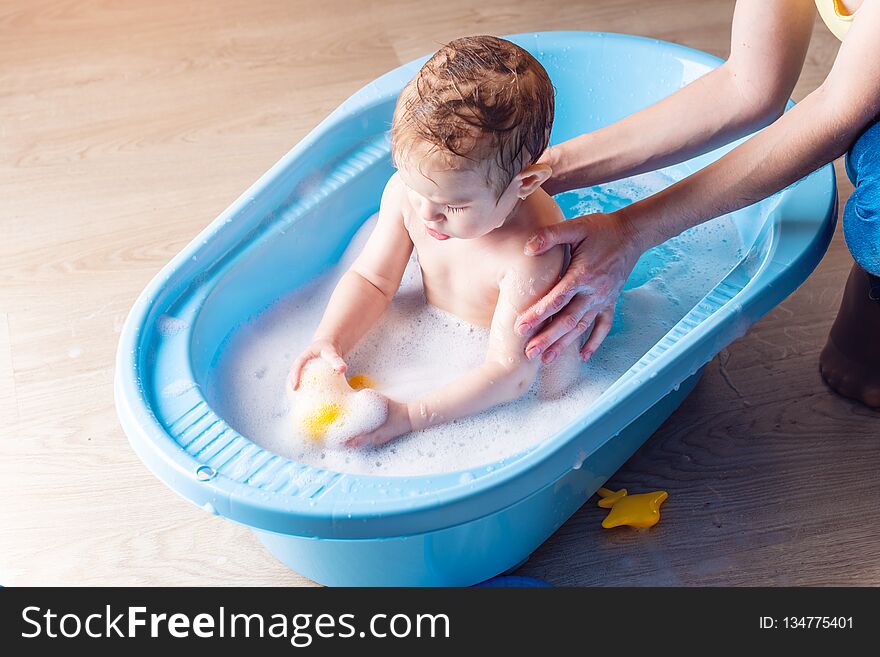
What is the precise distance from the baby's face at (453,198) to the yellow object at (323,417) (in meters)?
0.23

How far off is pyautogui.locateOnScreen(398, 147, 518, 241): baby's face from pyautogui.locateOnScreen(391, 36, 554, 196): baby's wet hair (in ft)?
0.04

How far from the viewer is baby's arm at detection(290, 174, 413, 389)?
118 cm

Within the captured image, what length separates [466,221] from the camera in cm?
101

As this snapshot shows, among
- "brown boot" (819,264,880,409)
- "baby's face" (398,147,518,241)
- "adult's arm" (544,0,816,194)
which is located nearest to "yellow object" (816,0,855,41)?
"adult's arm" (544,0,816,194)

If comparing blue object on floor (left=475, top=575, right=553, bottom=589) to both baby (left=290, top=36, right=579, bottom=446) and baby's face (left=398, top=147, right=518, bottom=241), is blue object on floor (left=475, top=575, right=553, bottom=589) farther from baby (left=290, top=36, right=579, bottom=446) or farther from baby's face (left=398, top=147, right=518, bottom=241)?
baby's face (left=398, top=147, right=518, bottom=241)

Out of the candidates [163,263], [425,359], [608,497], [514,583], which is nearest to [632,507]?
[608,497]

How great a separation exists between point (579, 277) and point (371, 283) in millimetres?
288

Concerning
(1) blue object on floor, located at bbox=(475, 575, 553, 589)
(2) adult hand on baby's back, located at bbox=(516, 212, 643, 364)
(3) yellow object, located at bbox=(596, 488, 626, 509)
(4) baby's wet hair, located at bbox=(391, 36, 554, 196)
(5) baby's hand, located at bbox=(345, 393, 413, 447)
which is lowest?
(1) blue object on floor, located at bbox=(475, 575, 553, 589)

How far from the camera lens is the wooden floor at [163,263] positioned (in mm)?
1180

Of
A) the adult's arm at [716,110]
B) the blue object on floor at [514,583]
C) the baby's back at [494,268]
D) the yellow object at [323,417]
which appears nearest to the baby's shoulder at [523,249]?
the baby's back at [494,268]

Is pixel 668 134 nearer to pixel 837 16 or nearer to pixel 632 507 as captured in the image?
pixel 837 16

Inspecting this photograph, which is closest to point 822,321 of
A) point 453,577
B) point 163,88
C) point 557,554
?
point 557,554

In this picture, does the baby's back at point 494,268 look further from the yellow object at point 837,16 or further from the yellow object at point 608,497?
the yellow object at point 837,16

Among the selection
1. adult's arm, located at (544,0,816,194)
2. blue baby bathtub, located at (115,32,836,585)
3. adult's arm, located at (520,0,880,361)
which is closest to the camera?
blue baby bathtub, located at (115,32,836,585)
